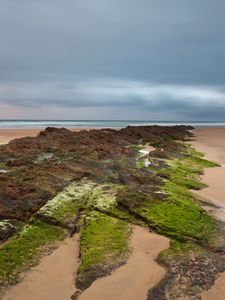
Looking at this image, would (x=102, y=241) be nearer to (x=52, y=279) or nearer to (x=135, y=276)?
(x=135, y=276)

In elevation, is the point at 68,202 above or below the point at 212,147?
above

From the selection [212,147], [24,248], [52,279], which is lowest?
[212,147]

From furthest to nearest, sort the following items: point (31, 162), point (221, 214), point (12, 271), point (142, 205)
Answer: point (31, 162) < point (221, 214) < point (142, 205) < point (12, 271)

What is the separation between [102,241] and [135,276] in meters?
0.83

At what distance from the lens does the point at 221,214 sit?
8078mm

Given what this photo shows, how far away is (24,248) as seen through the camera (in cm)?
560

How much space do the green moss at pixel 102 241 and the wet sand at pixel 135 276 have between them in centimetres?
17

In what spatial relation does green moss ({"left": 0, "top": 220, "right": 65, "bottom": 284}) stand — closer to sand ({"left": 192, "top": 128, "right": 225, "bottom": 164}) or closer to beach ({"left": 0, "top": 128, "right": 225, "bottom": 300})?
beach ({"left": 0, "top": 128, "right": 225, "bottom": 300})

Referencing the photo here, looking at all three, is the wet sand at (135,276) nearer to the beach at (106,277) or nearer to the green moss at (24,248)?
the beach at (106,277)

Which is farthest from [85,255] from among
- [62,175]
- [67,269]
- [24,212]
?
[62,175]

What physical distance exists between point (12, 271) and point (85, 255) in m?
1.03

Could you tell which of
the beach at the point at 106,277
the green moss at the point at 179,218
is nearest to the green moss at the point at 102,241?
the beach at the point at 106,277

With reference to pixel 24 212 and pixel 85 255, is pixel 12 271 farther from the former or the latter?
pixel 24 212

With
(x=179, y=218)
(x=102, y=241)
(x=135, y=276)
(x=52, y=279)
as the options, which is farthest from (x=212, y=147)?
(x=52, y=279)
